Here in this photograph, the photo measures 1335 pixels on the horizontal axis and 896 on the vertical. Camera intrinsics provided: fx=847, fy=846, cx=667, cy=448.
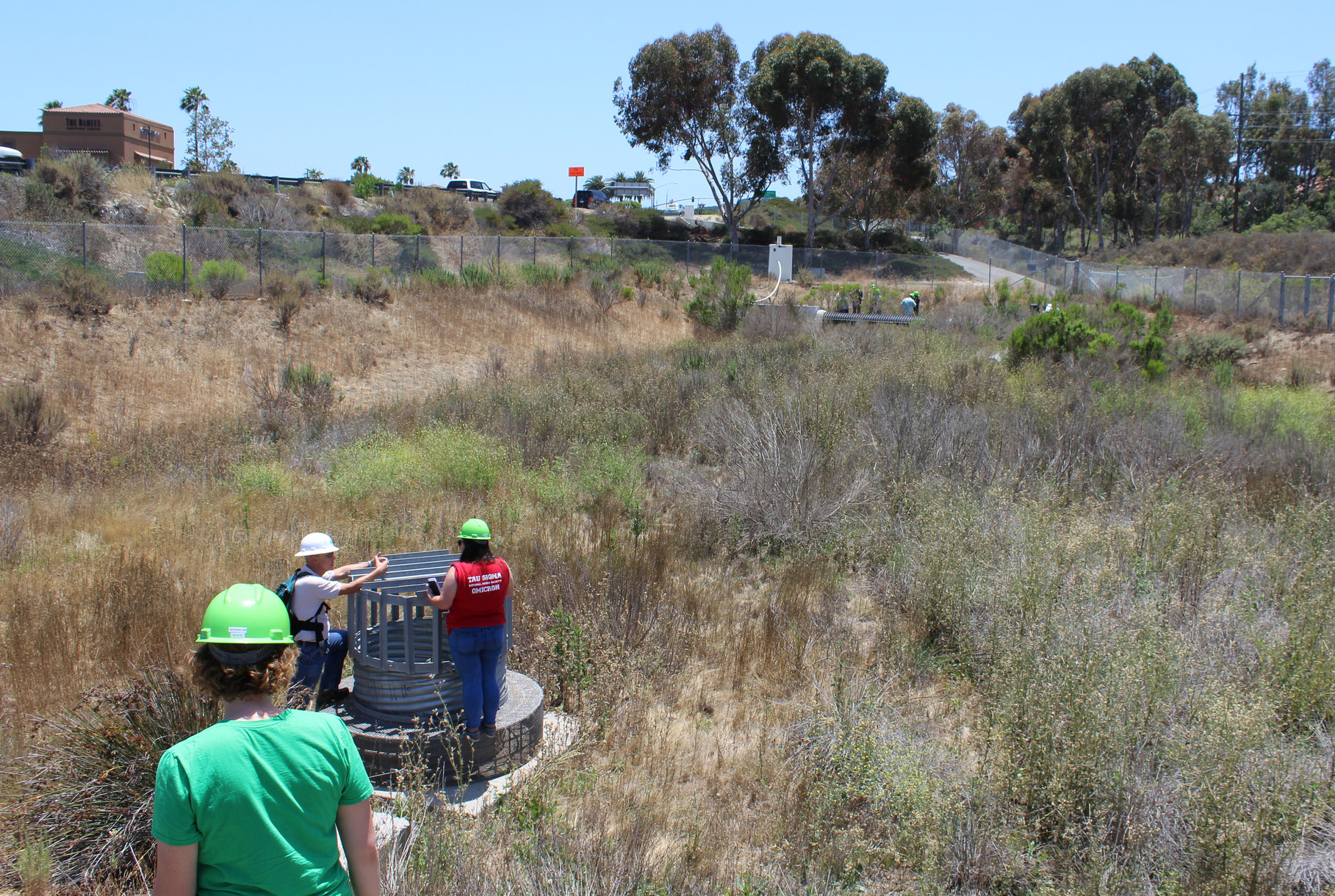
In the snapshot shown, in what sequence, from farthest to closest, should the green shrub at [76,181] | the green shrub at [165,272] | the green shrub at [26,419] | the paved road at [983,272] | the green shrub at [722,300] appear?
the paved road at [983,272], the green shrub at [76,181], the green shrub at [722,300], the green shrub at [165,272], the green shrub at [26,419]

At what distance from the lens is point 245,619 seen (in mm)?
2248

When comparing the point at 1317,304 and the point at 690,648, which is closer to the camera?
the point at 690,648

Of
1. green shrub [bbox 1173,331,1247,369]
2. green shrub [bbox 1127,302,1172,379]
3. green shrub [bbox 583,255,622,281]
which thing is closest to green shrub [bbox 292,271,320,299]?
green shrub [bbox 583,255,622,281]

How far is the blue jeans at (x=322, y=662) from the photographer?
16.7ft

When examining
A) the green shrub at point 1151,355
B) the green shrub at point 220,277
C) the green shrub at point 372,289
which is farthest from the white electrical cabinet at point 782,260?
the green shrub at point 220,277

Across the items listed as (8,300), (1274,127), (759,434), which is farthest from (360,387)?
(1274,127)

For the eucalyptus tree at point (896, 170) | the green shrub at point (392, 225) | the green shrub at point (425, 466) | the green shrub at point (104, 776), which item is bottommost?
the green shrub at point (104, 776)

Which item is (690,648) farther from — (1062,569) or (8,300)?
(8,300)

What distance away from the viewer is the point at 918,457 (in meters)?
10.4

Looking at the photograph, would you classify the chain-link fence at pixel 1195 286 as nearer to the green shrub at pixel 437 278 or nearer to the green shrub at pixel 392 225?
the green shrub at pixel 437 278

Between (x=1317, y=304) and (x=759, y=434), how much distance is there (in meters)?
23.9

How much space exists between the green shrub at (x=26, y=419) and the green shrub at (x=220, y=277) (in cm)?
725

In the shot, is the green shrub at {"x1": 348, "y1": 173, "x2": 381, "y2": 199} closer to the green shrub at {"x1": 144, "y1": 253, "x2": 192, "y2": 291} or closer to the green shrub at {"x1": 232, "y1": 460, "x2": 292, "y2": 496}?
the green shrub at {"x1": 144, "y1": 253, "x2": 192, "y2": 291}

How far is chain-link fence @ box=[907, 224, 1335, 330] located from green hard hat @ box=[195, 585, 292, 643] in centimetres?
2976
